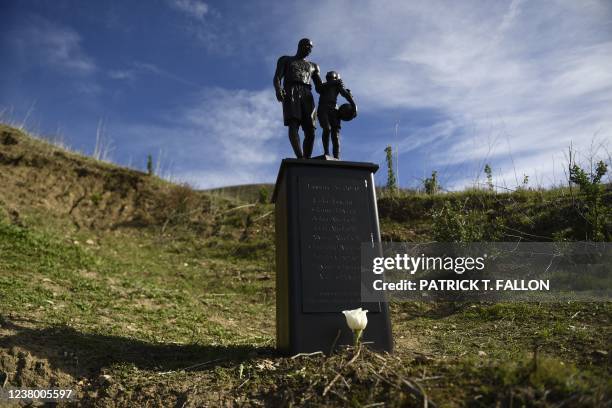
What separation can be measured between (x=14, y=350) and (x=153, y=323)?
2.09m

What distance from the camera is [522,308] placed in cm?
627

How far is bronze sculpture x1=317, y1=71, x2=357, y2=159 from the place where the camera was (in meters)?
5.20

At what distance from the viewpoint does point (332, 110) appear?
526cm

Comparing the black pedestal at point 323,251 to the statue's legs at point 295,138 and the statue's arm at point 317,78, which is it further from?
the statue's arm at point 317,78

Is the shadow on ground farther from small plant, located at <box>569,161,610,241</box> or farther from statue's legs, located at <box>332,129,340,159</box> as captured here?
small plant, located at <box>569,161,610,241</box>

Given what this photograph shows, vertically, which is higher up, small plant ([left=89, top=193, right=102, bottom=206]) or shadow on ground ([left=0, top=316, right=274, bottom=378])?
small plant ([left=89, top=193, right=102, bottom=206])

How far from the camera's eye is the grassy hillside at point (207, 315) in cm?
324

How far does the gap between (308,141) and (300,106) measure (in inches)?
16.2

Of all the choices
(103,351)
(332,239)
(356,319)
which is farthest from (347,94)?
(103,351)

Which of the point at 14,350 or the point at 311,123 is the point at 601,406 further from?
the point at 14,350

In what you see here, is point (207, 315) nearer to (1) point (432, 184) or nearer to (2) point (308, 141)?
(2) point (308, 141)

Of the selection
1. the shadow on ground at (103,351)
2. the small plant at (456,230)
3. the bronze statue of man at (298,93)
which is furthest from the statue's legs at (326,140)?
the small plant at (456,230)

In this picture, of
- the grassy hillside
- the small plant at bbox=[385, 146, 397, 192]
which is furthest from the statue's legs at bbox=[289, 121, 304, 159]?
the small plant at bbox=[385, 146, 397, 192]

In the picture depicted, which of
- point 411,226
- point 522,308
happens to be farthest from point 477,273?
point 411,226
